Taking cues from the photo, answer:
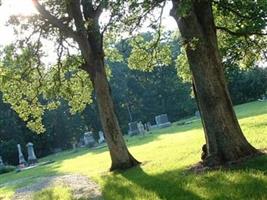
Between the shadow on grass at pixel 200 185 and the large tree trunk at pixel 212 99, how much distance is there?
2.33 ft

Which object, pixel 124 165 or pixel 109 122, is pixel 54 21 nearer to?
pixel 109 122

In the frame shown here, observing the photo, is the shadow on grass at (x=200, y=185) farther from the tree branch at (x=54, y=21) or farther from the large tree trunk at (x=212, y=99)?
the tree branch at (x=54, y=21)

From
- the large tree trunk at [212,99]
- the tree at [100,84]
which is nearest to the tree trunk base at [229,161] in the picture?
the large tree trunk at [212,99]

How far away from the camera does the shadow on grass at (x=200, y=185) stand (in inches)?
322

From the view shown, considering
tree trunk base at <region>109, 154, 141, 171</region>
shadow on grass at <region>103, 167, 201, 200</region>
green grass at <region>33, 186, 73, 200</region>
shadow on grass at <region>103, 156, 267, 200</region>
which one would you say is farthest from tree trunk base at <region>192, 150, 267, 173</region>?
tree trunk base at <region>109, 154, 141, 171</region>

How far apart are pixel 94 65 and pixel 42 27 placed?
2.60 meters

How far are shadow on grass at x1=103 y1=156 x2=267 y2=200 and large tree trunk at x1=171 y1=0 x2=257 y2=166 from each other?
2.33 ft

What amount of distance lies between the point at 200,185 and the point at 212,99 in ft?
8.73

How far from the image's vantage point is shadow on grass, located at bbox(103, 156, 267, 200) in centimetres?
818

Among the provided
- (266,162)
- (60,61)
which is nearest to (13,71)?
(60,61)

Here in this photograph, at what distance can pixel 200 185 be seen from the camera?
9.61 metres

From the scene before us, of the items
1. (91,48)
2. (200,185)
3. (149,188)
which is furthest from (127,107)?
(200,185)

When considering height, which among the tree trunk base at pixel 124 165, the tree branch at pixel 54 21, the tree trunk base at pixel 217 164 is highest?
the tree branch at pixel 54 21

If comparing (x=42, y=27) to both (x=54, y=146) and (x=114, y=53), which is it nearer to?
(x=114, y=53)
